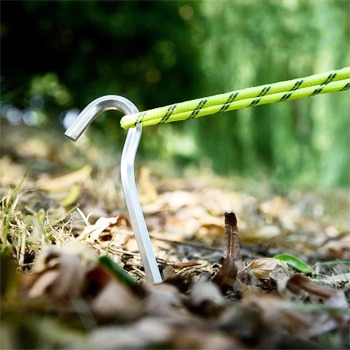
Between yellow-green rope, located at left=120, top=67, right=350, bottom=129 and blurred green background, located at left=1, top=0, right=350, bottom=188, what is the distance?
2.89m

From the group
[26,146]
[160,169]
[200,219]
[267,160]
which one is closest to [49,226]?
[200,219]

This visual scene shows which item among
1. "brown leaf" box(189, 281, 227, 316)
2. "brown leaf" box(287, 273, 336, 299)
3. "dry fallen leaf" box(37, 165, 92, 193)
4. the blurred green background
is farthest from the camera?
the blurred green background

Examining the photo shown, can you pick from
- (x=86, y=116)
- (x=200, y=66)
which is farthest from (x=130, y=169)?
(x=200, y=66)

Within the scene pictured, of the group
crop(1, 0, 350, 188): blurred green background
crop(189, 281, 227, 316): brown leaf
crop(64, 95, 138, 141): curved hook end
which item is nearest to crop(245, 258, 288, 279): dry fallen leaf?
crop(189, 281, 227, 316): brown leaf

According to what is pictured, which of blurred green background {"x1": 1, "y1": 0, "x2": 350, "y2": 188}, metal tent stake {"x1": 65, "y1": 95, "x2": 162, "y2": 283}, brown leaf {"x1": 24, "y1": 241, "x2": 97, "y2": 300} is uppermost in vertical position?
blurred green background {"x1": 1, "y1": 0, "x2": 350, "y2": 188}

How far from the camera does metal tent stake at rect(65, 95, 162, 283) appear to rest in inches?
33.9

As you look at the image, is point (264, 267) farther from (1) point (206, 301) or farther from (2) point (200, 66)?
(2) point (200, 66)

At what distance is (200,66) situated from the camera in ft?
15.1

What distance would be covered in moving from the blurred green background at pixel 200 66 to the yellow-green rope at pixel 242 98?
9.48 ft

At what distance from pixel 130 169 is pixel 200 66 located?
3.82 metres

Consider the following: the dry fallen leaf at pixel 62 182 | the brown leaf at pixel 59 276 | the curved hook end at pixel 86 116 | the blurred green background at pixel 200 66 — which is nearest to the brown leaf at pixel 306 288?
the brown leaf at pixel 59 276

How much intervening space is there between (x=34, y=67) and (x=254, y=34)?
1723mm

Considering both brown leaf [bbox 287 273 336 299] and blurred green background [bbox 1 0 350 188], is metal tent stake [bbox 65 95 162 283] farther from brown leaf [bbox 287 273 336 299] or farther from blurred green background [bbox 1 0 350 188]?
blurred green background [bbox 1 0 350 188]

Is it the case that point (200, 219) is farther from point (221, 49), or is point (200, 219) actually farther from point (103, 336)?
point (221, 49)
